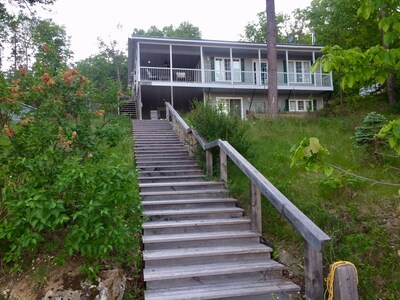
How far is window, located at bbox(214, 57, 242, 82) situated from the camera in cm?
2139

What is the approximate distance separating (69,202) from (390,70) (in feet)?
10.7

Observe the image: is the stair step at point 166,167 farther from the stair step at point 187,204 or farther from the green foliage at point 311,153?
the green foliage at point 311,153

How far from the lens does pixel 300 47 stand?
22.1 metres

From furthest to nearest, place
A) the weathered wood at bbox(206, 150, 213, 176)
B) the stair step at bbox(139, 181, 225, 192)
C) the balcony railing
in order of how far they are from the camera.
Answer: the balcony railing < the weathered wood at bbox(206, 150, 213, 176) < the stair step at bbox(139, 181, 225, 192)

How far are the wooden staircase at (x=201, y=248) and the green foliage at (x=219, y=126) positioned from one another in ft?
3.59

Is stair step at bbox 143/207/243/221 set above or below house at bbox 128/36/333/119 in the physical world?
below

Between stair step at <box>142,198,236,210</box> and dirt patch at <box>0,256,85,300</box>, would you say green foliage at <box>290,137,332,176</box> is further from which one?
stair step at <box>142,198,236,210</box>

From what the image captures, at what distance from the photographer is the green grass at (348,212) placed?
4.22 m

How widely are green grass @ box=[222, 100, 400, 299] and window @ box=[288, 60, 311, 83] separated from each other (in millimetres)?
14346

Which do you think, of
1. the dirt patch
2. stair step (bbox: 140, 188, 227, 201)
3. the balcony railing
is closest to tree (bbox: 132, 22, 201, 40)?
the balcony railing

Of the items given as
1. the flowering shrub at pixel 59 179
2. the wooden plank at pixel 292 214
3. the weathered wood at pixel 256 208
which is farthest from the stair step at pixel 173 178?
the flowering shrub at pixel 59 179

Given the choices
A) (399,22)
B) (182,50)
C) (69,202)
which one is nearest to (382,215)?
(399,22)

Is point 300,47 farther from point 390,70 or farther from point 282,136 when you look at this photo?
point 390,70

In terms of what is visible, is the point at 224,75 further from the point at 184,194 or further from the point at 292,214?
the point at 292,214
